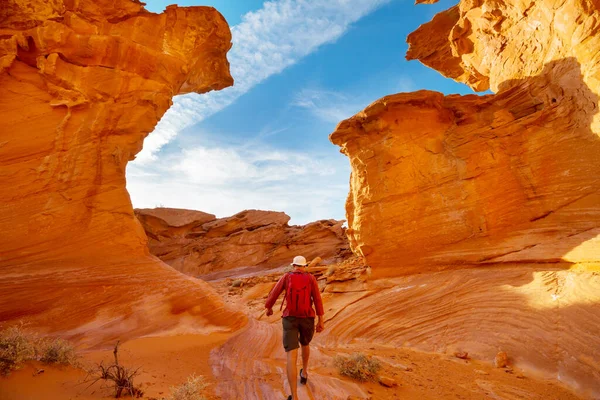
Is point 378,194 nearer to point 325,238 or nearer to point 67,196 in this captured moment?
point 67,196

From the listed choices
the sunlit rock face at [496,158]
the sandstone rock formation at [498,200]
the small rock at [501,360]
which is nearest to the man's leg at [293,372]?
the small rock at [501,360]

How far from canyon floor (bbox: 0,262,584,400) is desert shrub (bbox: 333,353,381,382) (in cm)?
15

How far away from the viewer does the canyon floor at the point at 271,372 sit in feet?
12.1

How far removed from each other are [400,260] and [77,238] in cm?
1038

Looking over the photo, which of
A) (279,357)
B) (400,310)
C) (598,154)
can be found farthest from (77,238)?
(598,154)

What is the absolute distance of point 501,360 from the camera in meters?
6.41

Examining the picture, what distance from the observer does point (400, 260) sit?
11.7 meters

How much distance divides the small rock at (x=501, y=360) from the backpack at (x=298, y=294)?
4.49 meters

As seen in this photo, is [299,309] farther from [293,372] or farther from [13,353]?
[13,353]

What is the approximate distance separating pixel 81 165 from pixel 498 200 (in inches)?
526

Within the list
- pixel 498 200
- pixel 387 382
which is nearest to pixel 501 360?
pixel 387 382

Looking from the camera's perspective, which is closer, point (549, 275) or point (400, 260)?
point (549, 275)

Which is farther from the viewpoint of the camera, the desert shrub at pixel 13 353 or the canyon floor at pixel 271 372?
the canyon floor at pixel 271 372

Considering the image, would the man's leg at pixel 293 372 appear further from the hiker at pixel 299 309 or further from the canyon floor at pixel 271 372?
the canyon floor at pixel 271 372
